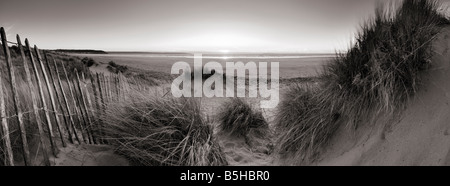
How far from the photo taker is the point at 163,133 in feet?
10.7

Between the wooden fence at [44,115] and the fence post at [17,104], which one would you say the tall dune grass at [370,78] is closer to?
the wooden fence at [44,115]

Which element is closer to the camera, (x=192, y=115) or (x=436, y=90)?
(x=436, y=90)

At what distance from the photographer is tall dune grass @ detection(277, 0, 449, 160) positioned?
277 cm

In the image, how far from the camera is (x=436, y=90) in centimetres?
275

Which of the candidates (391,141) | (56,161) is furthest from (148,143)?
(391,141)

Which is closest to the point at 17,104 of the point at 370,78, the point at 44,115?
the point at 44,115

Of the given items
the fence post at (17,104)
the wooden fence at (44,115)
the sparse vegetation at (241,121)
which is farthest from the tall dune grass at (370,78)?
the fence post at (17,104)

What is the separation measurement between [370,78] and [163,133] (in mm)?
2401

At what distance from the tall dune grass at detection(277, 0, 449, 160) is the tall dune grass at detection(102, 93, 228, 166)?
99 cm

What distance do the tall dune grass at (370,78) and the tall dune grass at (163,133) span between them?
0.99 metres

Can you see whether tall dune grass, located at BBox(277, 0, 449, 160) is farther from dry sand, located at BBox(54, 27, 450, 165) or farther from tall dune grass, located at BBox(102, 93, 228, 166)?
tall dune grass, located at BBox(102, 93, 228, 166)

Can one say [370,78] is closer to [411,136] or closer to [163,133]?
[411,136]
